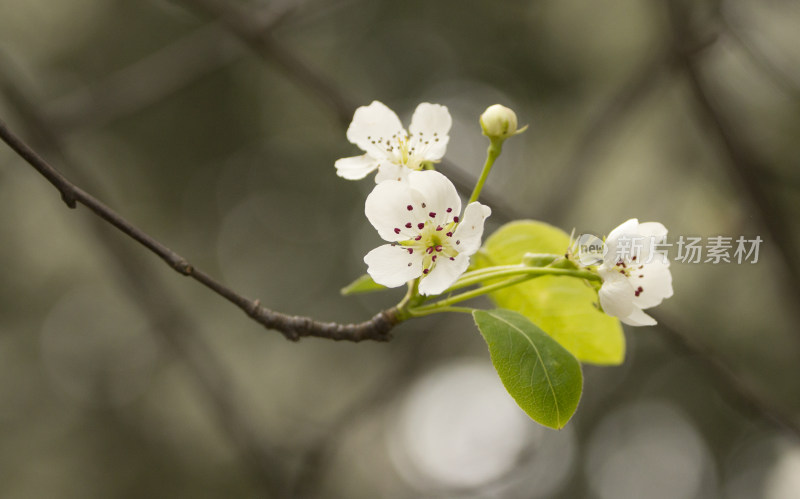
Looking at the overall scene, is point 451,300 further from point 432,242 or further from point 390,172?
point 390,172

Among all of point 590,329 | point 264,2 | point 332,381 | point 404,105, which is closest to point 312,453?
point 590,329

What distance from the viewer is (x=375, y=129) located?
1.19 m

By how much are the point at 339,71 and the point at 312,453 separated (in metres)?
3.01

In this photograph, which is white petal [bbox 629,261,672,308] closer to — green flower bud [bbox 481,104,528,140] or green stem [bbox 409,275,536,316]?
green stem [bbox 409,275,536,316]

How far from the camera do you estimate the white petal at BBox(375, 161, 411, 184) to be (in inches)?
43.1

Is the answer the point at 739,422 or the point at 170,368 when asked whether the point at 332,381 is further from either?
the point at 739,422

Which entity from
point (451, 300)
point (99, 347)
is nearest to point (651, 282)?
point (451, 300)

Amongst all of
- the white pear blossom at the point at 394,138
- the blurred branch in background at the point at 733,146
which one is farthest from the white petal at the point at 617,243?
the blurred branch in background at the point at 733,146

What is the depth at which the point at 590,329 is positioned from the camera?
123 cm

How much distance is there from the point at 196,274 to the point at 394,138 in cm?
47

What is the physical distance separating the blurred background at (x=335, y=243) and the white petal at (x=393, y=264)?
1.30m

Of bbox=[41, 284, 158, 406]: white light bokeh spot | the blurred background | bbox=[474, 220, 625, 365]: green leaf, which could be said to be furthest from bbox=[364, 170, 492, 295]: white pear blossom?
bbox=[41, 284, 158, 406]: white light bokeh spot

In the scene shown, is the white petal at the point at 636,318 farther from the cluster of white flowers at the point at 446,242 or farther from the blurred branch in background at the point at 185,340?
the blurred branch in background at the point at 185,340

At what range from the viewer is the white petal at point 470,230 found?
3.06 feet
